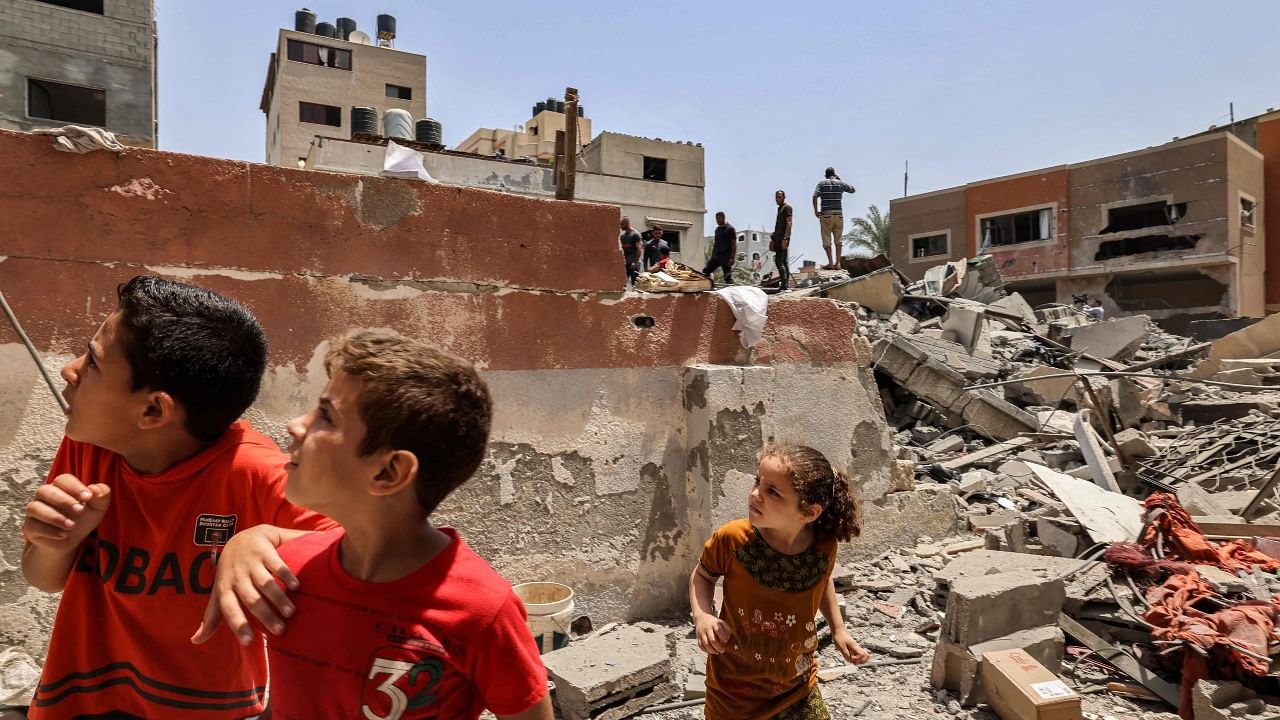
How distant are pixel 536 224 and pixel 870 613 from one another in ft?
10.1

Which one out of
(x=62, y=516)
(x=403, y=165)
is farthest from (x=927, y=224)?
(x=62, y=516)

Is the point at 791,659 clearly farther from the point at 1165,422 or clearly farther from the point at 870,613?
the point at 1165,422

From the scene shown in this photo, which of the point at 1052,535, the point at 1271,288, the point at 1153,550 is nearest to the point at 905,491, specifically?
A: the point at 1052,535

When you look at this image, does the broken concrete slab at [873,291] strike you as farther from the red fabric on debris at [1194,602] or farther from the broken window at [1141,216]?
the broken window at [1141,216]

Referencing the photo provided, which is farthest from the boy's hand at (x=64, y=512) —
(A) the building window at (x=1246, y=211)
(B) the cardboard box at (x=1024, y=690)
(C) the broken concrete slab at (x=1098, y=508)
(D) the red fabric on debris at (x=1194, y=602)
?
(A) the building window at (x=1246, y=211)

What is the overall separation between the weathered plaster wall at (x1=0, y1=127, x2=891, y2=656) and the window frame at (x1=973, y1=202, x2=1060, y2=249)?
76.8 ft

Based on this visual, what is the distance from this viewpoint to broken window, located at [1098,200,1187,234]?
22.5m

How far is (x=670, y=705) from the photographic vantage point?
11.3 ft

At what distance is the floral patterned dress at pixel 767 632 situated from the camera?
88.7 inches

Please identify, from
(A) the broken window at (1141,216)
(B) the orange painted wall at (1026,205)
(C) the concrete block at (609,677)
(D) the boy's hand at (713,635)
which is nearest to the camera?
(D) the boy's hand at (713,635)

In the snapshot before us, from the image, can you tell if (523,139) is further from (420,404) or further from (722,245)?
(420,404)

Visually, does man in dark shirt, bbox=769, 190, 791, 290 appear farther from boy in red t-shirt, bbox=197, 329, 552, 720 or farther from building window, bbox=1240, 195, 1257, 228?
building window, bbox=1240, 195, 1257, 228

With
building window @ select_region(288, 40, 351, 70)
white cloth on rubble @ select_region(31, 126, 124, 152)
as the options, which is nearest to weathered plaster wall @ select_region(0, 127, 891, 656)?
white cloth on rubble @ select_region(31, 126, 124, 152)

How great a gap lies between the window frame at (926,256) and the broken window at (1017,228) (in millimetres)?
1383
